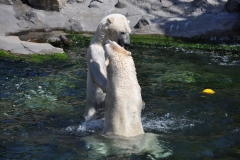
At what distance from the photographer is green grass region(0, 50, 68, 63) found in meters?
11.9

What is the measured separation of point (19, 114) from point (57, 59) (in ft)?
15.4

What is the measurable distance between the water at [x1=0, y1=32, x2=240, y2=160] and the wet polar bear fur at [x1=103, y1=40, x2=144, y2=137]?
13 centimetres

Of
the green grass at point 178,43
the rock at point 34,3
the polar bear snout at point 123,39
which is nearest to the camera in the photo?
the polar bear snout at point 123,39

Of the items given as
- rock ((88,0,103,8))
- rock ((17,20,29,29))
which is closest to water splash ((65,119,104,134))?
rock ((17,20,29,29))

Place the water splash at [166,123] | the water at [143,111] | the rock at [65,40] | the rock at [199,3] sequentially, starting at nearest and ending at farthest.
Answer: the water at [143,111]
the water splash at [166,123]
the rock at [65,40]
the rock at [199,3]

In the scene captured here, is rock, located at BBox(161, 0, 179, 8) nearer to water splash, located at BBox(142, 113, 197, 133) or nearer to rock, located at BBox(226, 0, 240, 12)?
rock, located at BBox(226, 0, 240, 12)

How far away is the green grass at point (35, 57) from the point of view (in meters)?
11.9

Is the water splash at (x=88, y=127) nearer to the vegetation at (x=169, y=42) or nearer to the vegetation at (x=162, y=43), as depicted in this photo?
the vegetation at (x=162, y=43)

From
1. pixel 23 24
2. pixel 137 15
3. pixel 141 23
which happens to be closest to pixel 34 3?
pixel 23 24

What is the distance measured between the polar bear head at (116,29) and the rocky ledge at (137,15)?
371 inches

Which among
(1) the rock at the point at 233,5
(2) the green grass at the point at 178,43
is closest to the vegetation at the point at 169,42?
(2) the green grass at the point at 178,43

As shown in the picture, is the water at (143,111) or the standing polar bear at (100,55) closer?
the water at (143,111)

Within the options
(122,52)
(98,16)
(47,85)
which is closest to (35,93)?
(47,85)

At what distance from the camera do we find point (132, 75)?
5.09m
